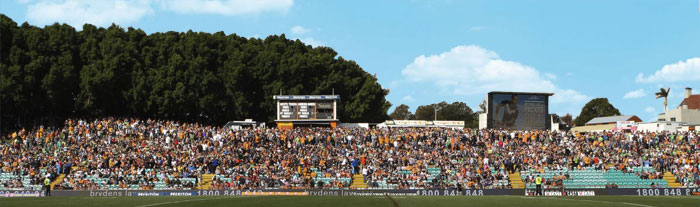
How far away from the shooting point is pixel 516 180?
4834 cm

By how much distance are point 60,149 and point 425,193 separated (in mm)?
28560

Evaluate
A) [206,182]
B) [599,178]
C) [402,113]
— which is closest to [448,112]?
[402,113]

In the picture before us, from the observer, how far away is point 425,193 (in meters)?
42.4

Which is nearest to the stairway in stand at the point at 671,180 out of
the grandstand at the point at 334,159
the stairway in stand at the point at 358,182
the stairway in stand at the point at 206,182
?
the grandstand at the point at 334,159

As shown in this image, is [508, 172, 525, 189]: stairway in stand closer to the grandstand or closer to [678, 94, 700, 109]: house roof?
the grandstand

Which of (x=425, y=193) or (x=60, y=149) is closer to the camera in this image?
(x=425, y=193)

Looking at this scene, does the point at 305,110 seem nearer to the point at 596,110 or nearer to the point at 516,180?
the point at 516,180

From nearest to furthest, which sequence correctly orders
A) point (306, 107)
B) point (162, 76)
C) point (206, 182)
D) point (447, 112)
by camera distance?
point (206, 182)
point (306, 107)
point (162, 76)
point (447, 112)

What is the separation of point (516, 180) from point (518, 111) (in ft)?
51.8

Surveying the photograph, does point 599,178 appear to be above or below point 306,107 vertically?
below

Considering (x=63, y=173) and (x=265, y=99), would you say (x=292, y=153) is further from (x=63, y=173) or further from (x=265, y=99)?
(x=265, y=99)

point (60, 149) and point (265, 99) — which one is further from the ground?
point (265, 99)

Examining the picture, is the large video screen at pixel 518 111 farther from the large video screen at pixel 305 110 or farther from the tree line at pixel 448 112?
the tree line at pixel 448 112

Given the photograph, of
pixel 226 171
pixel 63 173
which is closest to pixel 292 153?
pixel 226 171
